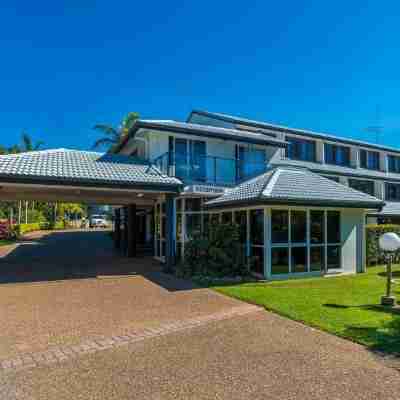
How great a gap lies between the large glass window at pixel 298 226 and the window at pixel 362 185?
14741 millimetres

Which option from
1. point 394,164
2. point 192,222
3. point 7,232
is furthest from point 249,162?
point 7,232

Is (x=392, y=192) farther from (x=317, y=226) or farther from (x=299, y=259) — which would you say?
(x=299, y=259)

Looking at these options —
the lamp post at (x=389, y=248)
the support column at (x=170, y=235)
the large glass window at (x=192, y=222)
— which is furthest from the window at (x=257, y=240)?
the lamp post at (x=389, y=248)

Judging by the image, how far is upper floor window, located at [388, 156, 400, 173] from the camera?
96.1 feet

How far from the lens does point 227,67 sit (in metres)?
17.5

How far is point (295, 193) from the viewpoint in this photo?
40.2 ft

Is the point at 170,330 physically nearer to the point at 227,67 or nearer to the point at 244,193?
the point at 244,193

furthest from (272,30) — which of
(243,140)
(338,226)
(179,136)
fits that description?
(338,226)

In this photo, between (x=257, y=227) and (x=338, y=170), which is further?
(x=338, y=170)

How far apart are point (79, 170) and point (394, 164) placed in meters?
28.1

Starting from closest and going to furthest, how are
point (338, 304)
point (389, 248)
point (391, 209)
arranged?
point (338, 304)
point (389, 248)
point (391, 209)

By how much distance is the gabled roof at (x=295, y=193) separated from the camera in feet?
38.4

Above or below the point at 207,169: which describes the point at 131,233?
below

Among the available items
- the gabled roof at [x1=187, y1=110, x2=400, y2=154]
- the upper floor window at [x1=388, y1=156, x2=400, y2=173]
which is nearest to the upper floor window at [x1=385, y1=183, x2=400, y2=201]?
the upper floor window at [x1=388, y1=156, x2=400, y2=173]
